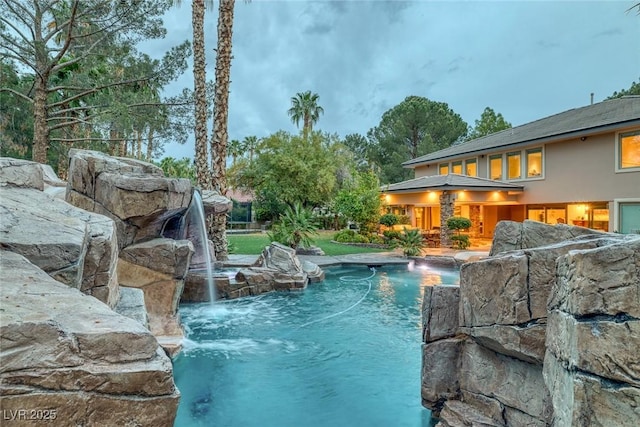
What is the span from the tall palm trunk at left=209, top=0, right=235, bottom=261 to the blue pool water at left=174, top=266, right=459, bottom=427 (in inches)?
135

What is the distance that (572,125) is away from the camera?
1633 centimetres

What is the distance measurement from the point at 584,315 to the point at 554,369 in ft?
1.97

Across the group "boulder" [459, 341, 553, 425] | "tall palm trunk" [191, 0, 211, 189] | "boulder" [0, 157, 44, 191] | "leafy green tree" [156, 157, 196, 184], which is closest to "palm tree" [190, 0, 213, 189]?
→ "tall palm trunk" [191, 0, 211, 189]

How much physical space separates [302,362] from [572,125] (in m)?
16.5

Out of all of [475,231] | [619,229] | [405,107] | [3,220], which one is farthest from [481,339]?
[405,107]

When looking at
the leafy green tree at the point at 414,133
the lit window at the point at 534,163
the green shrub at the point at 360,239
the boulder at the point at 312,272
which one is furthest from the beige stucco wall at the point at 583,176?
the leafy green tree at the point at 414,133

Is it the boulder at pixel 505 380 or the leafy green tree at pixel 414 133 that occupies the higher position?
the leafy green tree at pixel 414 133

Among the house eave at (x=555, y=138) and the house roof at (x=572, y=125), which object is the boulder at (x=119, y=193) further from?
the house roof at (x=572, y=125)

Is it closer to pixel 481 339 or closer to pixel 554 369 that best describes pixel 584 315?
pixel 554 369

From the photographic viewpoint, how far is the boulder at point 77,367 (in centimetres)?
179

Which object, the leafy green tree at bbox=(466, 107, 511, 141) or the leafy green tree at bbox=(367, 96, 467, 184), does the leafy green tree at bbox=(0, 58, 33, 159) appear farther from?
the leafy green tree at bbox=(466, 107, 511, 141)

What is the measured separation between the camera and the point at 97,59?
14297 mm

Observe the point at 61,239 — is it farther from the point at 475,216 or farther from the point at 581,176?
the point at 475,216

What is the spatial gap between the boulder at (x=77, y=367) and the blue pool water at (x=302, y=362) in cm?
285
